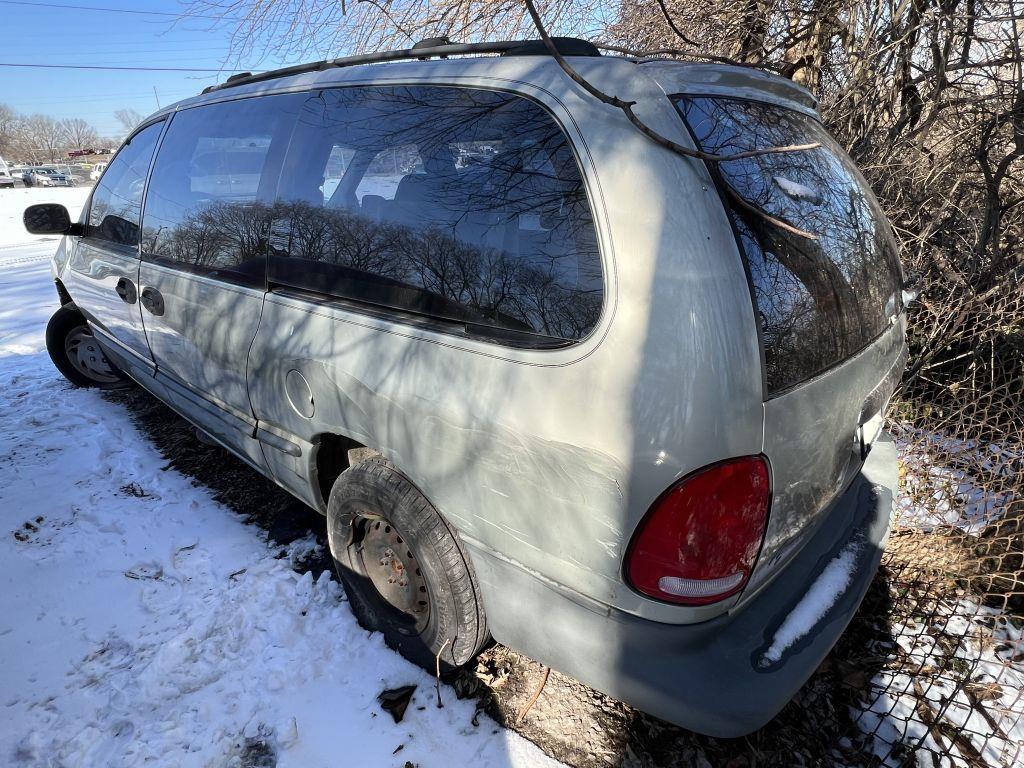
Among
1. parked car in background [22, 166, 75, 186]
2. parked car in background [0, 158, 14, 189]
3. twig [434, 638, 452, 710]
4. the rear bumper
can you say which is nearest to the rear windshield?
the rear bumper

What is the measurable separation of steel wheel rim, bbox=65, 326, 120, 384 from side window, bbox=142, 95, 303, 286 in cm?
203

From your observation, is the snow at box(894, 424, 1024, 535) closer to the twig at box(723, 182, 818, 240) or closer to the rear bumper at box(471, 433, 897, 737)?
the rear bumper at box(471, 433, 897, 737)

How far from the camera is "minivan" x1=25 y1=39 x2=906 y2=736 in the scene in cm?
127

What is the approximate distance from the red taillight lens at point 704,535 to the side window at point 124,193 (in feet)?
10.6

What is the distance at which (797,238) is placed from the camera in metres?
1.48

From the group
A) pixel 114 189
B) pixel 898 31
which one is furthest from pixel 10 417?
pixel 898 31

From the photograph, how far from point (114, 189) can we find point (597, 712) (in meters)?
3.93

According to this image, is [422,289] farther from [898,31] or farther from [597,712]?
[898,31]

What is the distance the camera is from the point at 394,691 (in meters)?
2.05

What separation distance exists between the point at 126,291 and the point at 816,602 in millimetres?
3618

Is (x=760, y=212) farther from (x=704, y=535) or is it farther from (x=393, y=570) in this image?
(x=393, y=570)

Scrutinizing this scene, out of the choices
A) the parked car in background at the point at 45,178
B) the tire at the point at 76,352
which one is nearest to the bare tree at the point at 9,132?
the parked car in background at the point at 45,178

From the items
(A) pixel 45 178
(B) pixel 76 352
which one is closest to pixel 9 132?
(A) pixel 45 178

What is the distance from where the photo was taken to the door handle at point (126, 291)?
10.1 feet
